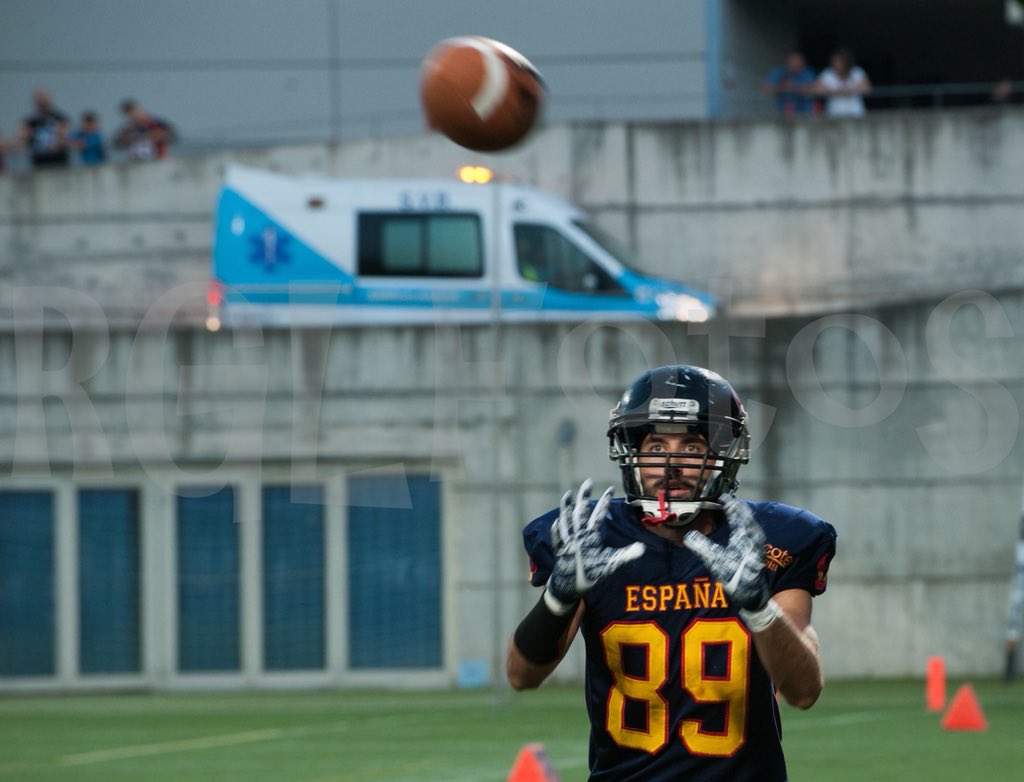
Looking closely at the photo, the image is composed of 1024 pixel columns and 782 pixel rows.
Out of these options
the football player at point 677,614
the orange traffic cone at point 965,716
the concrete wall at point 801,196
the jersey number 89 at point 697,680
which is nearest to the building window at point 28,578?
the concrete wall at point 801,196

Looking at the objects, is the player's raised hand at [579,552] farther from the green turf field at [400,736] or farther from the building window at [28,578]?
the building window at [28,578]

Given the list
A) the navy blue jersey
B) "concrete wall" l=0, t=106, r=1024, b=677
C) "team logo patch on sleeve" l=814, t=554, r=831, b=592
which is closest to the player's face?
the navy blue jersey

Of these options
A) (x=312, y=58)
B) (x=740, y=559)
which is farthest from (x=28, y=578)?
(x=740, y=559)

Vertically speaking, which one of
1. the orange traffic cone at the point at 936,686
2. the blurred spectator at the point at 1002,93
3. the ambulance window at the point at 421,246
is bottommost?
the orange traffic cone at the point at 936,686

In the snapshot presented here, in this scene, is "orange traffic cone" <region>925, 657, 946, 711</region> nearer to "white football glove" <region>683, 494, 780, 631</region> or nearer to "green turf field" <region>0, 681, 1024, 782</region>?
"green turf field" <region>0, 681, 1024, 782</region>

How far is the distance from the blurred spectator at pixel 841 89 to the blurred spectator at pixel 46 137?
30.2 feet

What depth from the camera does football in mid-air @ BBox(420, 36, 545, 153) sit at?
754 cm

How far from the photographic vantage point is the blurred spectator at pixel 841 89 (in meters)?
22.0

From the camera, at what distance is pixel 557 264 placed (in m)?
19.2

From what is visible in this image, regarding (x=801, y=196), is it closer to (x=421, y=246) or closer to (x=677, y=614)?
(x=421, y=246)

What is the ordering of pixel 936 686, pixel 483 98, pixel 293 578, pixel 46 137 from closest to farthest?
pixel 483 98 < pixel 936 686 < pixel 293 578 < pixel 46 137

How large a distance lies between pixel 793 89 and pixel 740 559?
18.8 m

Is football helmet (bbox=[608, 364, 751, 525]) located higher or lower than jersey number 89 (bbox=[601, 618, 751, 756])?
higher

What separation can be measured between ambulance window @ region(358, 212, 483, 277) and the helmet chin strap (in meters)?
15.0
